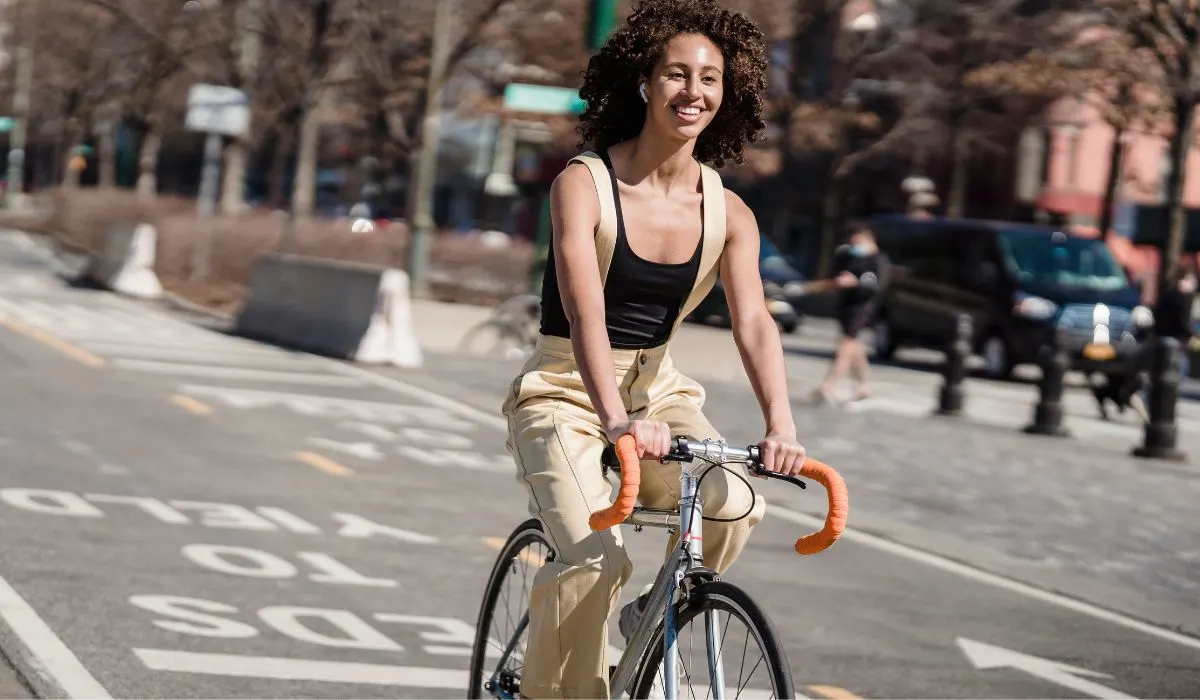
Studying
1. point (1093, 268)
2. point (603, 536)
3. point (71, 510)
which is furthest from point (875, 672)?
point (1093, 268)

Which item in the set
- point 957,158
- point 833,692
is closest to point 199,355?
point 833,692

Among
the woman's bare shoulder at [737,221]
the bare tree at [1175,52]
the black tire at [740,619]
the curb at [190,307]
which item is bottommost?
the curb at [190,307]

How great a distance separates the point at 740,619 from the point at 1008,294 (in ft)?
73.4

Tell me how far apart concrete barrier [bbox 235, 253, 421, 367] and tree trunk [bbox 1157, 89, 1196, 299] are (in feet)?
46.2

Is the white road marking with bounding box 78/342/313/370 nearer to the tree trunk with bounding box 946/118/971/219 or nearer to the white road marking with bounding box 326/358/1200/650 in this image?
the white road marking with bounding box 326/358/1200/650

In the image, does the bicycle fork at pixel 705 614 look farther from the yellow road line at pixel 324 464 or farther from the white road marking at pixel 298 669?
the yellow road line at pixel 324 464

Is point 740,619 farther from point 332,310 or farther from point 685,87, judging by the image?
point 332,310

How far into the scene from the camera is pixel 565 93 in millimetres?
20531

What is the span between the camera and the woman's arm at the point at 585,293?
412 cm

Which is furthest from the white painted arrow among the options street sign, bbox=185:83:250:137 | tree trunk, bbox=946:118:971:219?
tree trunk, bbox=946:118:971:219

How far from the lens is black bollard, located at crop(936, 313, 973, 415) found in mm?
18750

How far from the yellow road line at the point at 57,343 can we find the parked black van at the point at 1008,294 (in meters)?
10.9

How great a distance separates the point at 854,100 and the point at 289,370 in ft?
104

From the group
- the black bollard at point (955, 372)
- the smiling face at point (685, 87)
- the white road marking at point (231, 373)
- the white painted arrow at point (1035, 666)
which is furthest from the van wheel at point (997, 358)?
the smiling face at point (685, 87)
